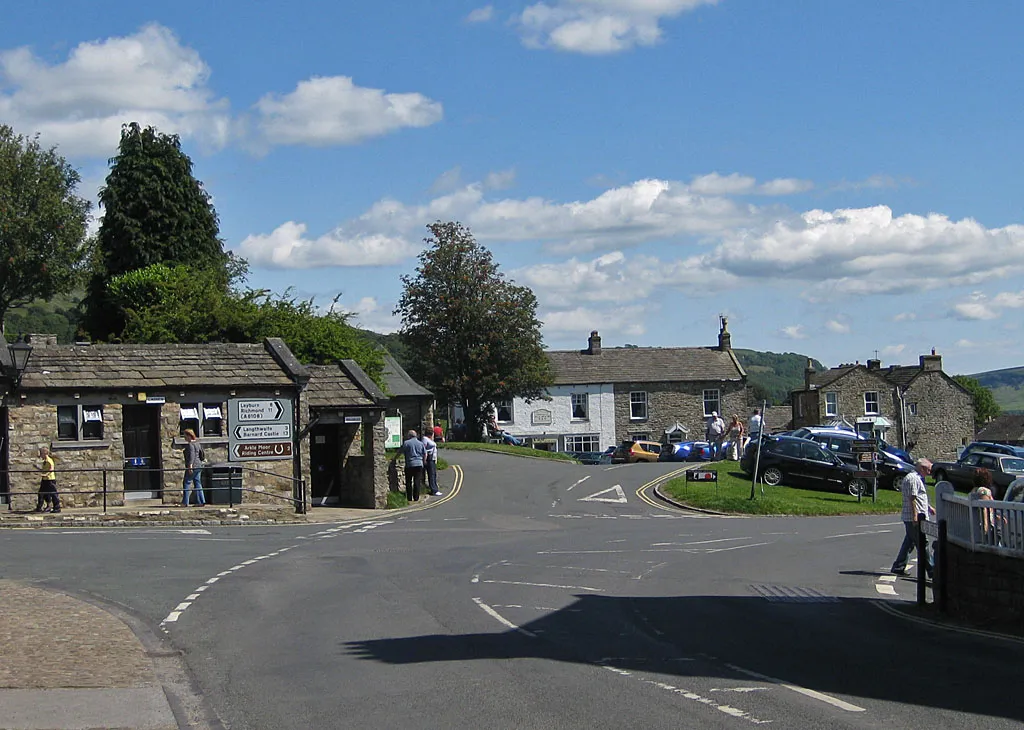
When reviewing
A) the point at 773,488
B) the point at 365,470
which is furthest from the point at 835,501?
the point at 365,470

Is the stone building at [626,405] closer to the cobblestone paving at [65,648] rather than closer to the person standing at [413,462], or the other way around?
the person standing at [413,462]

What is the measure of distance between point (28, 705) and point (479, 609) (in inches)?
242

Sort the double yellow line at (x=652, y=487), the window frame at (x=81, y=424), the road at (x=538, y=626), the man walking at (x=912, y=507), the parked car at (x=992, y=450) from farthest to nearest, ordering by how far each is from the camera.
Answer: the parked car at (x=992, y=450)
the double yellow line at (x=652, y=487)
the window frame at (x=81, y=424)
the man walking at (x=912, y=507)
the road at (x=538, y=626)

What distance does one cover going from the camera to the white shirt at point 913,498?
17922 mm

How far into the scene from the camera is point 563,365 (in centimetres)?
8406

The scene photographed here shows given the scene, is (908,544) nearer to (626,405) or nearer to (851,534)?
(851,534)

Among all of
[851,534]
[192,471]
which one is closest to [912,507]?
[851,534]

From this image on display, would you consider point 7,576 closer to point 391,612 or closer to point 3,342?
point 391,612

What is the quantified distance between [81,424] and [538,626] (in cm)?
1927

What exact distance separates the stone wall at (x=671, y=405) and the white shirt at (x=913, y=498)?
63.8m

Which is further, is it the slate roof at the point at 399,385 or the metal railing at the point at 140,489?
the slate roof at the point at 399,385

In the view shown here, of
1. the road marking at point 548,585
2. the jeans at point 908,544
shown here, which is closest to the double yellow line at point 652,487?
the jeans at point 908,544

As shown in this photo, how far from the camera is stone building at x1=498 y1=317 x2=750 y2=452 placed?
82.1 metres

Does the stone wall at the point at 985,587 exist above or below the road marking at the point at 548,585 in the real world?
above
